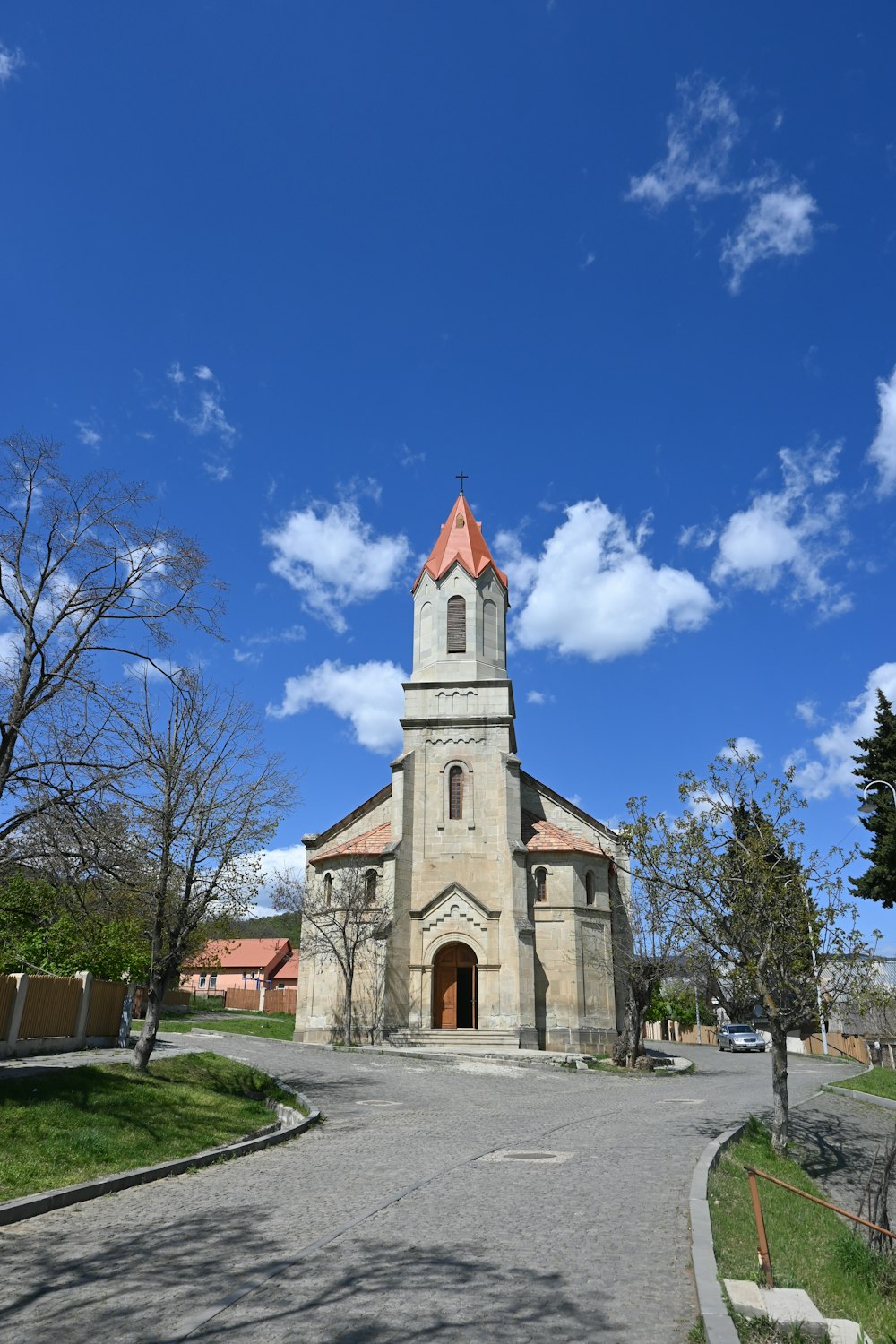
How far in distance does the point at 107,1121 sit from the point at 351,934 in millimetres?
21154

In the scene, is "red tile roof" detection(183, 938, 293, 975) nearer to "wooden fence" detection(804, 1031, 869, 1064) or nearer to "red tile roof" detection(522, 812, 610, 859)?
"wooden fence" detection(804, 1031, 869, 1064)

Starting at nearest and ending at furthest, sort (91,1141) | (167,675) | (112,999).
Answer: (91,1141) < (167,675) < (112,999)

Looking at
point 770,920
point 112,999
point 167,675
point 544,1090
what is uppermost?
point 167,675

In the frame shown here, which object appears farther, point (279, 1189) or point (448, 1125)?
point (448, 1125)

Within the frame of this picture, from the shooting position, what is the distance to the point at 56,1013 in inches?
751

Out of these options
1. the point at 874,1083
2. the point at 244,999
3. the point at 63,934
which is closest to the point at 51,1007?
the point at 63,934

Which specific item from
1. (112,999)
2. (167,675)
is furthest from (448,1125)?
(112,999)

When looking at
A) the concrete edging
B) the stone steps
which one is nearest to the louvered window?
the stone steps

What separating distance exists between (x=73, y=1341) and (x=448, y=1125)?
10.8 metres

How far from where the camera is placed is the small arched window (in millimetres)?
35969

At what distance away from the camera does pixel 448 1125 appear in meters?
15.6

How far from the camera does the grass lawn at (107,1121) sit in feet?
34.7

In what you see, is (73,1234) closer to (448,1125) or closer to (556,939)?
(448,1125)

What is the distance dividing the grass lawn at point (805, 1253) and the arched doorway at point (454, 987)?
2216 centimetres
